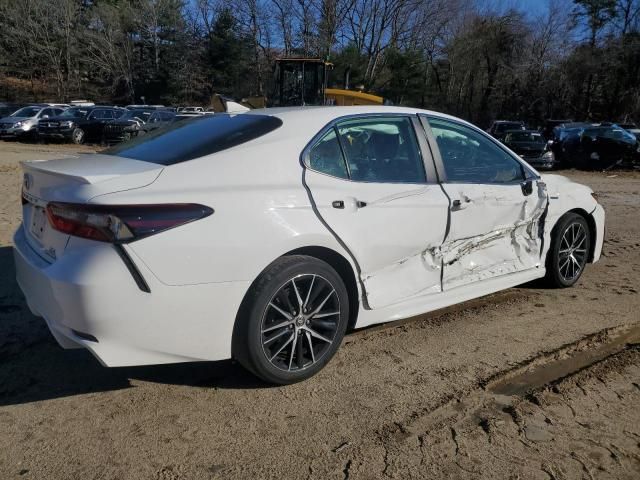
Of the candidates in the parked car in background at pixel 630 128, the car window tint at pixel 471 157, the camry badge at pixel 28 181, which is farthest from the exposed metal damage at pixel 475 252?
the parked car in background at pixel 630 128

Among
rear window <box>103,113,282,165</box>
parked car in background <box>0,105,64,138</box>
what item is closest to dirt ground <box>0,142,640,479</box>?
rear window <box>103,113,282,165</box>

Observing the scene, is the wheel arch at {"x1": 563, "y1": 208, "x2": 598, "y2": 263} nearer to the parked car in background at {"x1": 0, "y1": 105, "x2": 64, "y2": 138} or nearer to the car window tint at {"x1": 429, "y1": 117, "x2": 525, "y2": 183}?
the car window tint at {"x1": 429, "y1": 117, "x2": 525, "y2": 183}

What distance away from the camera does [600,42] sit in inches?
1763

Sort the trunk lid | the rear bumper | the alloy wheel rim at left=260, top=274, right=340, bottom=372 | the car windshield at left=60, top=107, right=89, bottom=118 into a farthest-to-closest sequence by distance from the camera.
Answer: the car windshield at left=60, top=107, right=89, bottom=118, the alloy wheel rim at left=260, top=274, right=340, bottom=372, the trunk lid, the rear bumper

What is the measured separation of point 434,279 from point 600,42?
48352 millimetres

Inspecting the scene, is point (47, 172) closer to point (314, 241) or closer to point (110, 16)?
point (314, 241)

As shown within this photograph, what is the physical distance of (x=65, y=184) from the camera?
9.84 ft

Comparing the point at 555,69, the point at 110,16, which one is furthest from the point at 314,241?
the point at 110,16

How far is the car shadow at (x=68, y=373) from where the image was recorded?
330cm

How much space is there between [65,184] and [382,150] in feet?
6.54

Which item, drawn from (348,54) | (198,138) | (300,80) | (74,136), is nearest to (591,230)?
(198,138)

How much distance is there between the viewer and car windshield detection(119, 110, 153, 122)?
25.1 meters

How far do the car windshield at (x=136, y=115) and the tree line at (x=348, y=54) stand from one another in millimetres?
18128

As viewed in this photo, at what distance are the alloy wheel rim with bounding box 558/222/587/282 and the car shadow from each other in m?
3.11
